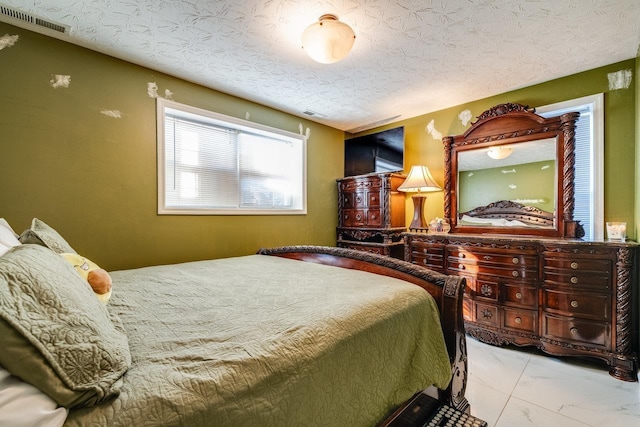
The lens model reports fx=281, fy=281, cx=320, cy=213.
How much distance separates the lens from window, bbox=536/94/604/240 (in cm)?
246

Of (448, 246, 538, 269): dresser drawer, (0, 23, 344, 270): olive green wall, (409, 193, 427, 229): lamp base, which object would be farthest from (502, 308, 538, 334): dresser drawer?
(0, 23, 344, 270): olive green wall

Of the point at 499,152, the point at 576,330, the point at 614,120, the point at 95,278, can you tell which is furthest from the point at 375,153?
the point at 95,278

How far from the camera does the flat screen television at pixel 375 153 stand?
146 inches

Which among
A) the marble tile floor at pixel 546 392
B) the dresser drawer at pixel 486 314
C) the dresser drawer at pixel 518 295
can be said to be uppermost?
the dresser drawer at pixel 518 295

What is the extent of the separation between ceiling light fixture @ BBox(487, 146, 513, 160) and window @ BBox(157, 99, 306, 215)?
2.20 meters

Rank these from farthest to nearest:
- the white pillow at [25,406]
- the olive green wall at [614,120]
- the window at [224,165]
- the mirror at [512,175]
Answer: the window at [224,165], the mirror at [512,175], the olive green wall at [614,120], the white pillow at [25,406]

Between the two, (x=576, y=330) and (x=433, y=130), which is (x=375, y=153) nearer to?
(x=433, y=130)

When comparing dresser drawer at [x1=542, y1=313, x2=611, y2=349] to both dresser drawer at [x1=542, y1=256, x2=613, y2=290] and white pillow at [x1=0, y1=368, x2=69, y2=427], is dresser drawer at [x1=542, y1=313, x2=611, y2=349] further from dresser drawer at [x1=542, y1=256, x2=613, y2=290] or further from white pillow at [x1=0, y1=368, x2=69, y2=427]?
white pillow at [x1=0, y1=368, x2=69, y2=427]

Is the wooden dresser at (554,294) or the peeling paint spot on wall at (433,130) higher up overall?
the peeling paint spot on wall at (433,130)

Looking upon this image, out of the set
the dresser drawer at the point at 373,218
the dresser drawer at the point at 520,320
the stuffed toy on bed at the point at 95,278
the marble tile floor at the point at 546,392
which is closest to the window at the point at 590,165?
the dresser drawer at the point at 520,320

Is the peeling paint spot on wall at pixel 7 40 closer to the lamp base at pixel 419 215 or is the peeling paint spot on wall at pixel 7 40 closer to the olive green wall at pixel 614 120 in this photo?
the lamp base at pixel 419 215

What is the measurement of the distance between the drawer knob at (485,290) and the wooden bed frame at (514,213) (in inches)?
31.4

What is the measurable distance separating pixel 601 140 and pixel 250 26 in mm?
3071

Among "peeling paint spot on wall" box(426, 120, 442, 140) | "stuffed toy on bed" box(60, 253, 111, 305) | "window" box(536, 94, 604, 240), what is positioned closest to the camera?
"stuffed toy on bed" box(60, 253, 111, 305)
